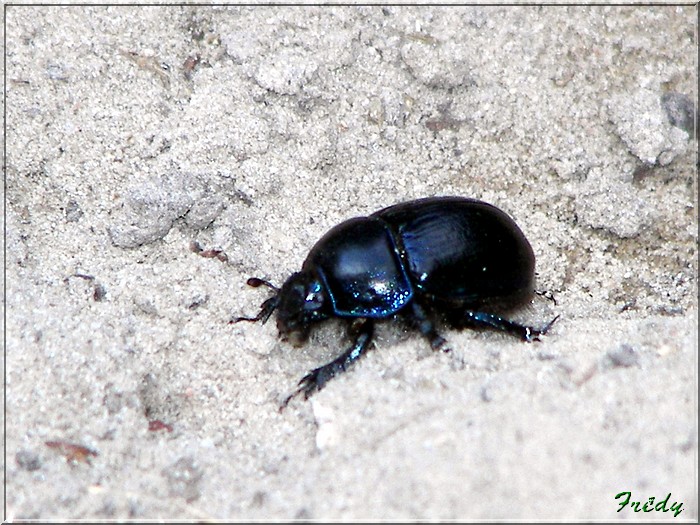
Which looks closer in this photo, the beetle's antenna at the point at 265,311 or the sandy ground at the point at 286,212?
the sandy ground at the point at 286,212

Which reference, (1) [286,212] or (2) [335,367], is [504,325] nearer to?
(2) [335,367]

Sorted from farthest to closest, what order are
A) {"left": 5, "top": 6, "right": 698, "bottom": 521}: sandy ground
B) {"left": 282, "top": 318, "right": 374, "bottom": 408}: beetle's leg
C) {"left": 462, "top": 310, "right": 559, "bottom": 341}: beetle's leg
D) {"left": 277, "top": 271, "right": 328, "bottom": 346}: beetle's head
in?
{"left": 462, "top": 310, "right": 559, "bottom": 341}: beetle's leg
{"left": 277, "top": 271, "right": 328, "bottom": 346}: beetle's head
{"left": 282, "top": 318, "right": 374, "bottom": 408}: beetle's leg
{"left": 5, "top": 6, "right": 698, "bottom": 521}: sandy ground

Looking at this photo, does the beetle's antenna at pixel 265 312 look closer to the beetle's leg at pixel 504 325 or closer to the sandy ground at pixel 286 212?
the sandy ground at pixel 286 212

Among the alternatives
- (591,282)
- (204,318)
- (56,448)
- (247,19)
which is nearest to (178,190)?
(204,318)

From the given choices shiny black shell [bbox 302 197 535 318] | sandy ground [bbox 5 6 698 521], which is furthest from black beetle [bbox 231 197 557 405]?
sandy ground [bbox 5 6 698 521]

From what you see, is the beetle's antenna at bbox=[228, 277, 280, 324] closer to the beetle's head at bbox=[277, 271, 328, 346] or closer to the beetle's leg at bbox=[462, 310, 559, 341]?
the beetle's head at bbox=[277, 271, 328, 346]

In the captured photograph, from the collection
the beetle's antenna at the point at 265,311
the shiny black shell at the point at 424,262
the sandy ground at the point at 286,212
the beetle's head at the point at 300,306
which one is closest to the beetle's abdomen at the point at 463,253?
the shiny black shell at the point at 424,262

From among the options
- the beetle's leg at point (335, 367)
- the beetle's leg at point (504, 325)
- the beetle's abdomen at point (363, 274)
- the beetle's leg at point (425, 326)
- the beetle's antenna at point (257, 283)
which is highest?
the beetle's abdomen at point (363, 274)
